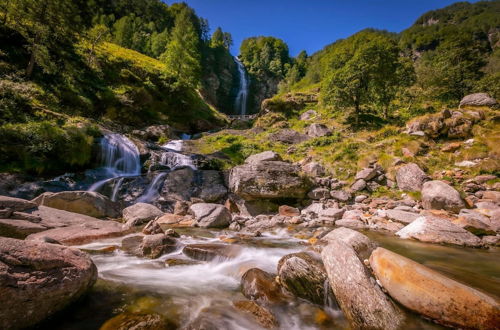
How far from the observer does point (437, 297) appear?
304 centimetres

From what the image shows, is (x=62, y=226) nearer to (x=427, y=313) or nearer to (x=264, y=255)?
(x=264, y=255)

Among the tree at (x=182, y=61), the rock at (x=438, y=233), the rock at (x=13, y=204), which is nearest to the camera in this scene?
the rock at (x=13, y=204)

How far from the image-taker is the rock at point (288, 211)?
11305 mm

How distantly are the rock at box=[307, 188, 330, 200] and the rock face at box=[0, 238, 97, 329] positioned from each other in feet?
36.2

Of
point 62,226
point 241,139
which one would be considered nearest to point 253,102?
point 241,139

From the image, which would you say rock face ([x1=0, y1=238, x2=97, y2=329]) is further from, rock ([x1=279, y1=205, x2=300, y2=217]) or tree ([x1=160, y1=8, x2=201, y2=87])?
tree ([x1=160, y1=8, x2=201, y2=87])

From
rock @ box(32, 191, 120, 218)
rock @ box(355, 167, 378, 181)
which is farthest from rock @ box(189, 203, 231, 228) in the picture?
rock @ box(355, 167, 378, 181)

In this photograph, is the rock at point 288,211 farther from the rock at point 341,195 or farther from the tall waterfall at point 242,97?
the tall waterfall at point 242,97

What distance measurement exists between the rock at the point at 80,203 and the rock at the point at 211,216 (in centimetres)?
403

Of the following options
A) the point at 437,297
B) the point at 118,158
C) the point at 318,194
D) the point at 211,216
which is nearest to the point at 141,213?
the point at 211,216

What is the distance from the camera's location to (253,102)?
7075 cm

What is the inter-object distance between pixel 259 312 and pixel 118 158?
16.4 meters

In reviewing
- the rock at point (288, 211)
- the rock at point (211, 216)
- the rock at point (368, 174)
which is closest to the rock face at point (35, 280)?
the rock at point (211, 216)

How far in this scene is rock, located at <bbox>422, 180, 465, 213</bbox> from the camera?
9061 mm
